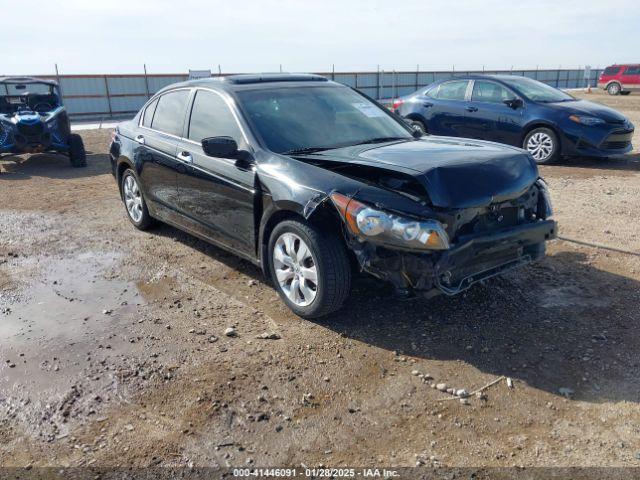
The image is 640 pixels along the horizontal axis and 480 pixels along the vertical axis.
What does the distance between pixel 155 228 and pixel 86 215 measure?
4.71ft

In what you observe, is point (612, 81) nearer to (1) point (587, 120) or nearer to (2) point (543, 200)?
(1) point (587, 120)

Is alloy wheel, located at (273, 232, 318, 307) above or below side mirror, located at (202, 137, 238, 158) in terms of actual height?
below

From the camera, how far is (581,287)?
177 inches

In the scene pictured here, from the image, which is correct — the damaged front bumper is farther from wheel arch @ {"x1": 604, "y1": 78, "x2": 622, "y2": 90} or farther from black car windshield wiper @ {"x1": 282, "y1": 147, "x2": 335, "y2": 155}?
wheel arch @ {"x1": 604, "y1": 78, "x2": 622, "y2": 90}

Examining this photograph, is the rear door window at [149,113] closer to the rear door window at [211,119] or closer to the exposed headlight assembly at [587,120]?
the rear door window at [211,119]

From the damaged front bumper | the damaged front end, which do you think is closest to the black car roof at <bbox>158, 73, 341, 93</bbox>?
the damaged front end

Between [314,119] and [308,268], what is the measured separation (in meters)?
1.44

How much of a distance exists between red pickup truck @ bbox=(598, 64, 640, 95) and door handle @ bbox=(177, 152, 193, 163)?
106 ft

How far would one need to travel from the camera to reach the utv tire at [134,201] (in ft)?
20.2

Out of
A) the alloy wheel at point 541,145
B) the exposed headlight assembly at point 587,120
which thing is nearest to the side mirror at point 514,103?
the alloy wheel at point 541,145

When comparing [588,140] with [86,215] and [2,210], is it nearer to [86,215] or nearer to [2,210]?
[86,215]

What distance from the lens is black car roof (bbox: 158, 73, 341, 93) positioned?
4.86 metres

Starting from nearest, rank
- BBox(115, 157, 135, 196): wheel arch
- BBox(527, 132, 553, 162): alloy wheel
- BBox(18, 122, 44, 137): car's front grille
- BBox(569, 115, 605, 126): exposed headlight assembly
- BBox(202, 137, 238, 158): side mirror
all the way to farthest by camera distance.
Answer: BBox(202, 137, 238, 158): side mirror, BBox(115, 157, 135, 196): wheel arch, BBox(569, 115, 605, 126): exposed headlight assembly, BBox(527, 132, 553, 162): alloy wheel, BBox(18, 122, 44, 137): car's front grille

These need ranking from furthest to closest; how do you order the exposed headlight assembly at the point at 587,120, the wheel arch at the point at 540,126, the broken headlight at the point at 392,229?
the wheel arch at the point at 540,126
the exposed headlight assembly at the point at 587,120
the broken headlight at the point at 392,229
